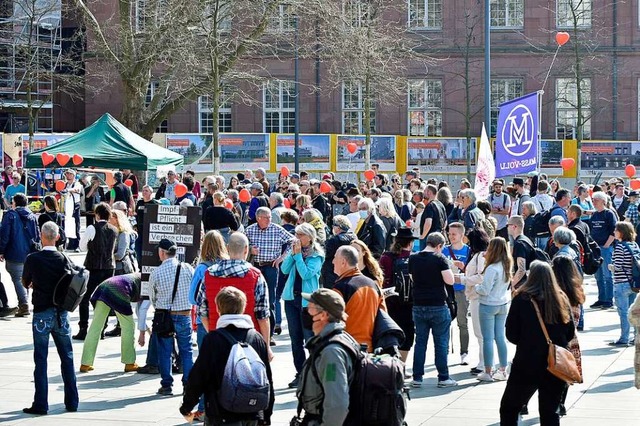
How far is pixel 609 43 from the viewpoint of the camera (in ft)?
146

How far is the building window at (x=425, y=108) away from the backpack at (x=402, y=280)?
111ft

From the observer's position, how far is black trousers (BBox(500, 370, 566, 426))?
8688 millimetres

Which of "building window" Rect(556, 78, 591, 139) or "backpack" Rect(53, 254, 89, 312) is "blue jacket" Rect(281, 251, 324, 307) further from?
"building window" Rect(556, 78, 591, 139)

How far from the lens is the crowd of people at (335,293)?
25.3ft

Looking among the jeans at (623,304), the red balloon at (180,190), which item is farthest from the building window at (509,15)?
the jeans at (623,304)

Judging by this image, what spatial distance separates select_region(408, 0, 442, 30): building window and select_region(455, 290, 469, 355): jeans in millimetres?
32891

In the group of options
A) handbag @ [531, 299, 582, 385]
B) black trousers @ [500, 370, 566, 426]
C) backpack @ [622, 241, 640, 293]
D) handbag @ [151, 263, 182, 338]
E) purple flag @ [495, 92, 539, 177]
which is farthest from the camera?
purple flag @ [495, 92, 539, 177]

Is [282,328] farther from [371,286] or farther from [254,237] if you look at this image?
[371,286]

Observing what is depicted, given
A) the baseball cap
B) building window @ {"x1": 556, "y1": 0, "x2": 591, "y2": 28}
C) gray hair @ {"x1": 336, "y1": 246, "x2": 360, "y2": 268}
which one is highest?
building window @ {"x1": 556, "y1": 0, "x2": 591, "y2": 28}

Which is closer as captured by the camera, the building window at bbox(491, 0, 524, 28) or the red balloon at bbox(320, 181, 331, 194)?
the red balloon at bbox(320, 181, 331, 194)

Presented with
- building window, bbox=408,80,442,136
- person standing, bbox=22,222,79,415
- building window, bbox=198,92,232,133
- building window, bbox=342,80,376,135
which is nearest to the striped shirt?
person standing, bbox=22,222,79,415

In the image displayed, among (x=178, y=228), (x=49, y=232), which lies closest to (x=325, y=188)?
(x=178, y=228)

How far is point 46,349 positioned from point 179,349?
1320 millimetres

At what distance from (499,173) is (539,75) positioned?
25.9m
